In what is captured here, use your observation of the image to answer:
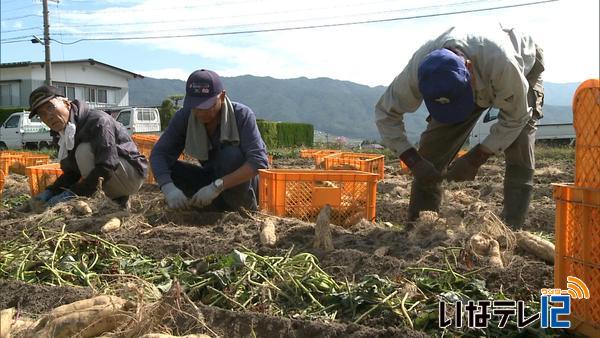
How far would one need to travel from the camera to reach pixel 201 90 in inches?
143

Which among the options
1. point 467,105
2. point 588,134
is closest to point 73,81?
point 467,105

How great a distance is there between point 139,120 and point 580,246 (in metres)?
17.4

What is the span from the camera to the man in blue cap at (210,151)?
368 centimetres

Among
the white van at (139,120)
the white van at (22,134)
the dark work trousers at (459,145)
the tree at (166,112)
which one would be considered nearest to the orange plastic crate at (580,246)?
the dark work trousers at (459,145)

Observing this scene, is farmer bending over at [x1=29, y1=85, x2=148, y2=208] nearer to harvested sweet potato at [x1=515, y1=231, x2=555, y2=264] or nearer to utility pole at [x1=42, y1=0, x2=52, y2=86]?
harvested sweet potato at [x1=515, y1=231, x2=555, y2=264]

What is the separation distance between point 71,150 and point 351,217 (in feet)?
7.44

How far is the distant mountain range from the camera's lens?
65.9 meters

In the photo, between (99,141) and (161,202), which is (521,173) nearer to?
(161,202)

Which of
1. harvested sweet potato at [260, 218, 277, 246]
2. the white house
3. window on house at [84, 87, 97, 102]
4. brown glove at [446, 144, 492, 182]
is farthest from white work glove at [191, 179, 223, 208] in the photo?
window on house at [84, 87, 97, 102]

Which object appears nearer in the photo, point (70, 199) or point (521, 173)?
point (521, 173)

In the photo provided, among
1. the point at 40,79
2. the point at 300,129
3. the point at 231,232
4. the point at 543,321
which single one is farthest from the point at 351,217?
the point at 40,79

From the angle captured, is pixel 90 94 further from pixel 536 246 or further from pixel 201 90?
pixel 536 246

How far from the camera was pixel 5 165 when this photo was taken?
7434 millimetres

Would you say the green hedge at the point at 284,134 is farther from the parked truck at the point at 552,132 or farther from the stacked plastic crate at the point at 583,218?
the stacked plastic crate at the point at 583,218
